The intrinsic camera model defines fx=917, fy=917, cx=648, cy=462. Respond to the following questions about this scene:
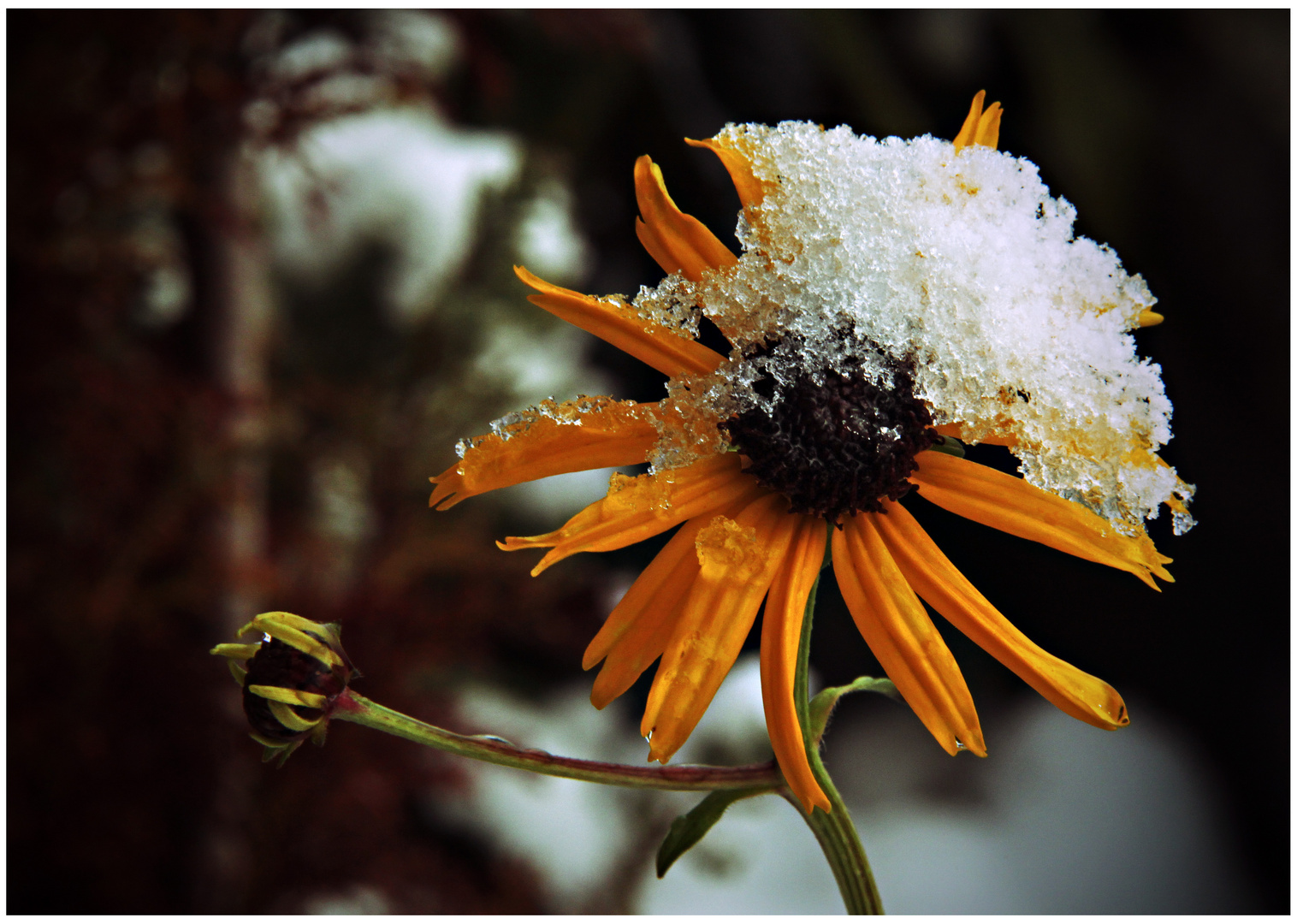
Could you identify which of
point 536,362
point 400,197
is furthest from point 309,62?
point 536,362

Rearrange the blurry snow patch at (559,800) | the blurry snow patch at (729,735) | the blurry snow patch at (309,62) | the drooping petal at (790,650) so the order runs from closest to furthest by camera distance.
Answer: the drooping petal at (790,650) < the blurry snow patch at (309,62) < the blurry snow patch at (729,735) < the blurry snow patch at (559,800)

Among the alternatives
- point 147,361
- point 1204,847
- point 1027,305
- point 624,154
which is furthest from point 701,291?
point 1204,847

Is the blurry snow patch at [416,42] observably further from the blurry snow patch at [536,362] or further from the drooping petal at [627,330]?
the drooping petal at [627,330]

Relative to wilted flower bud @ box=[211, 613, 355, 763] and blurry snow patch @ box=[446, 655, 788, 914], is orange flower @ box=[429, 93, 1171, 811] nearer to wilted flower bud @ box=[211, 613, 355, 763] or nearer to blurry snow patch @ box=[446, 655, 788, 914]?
wilted flower bud @ box=[211, 613, 355, 763]

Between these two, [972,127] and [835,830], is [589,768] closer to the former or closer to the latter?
[835,830]

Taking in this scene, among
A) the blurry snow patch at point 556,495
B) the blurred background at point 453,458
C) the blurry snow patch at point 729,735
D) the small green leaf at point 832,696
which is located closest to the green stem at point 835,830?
the small green leaf at point 832,696

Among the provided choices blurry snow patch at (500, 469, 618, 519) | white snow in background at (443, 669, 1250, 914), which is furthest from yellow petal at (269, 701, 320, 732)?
blurry snow patch at (500, 469, 618, 519)
